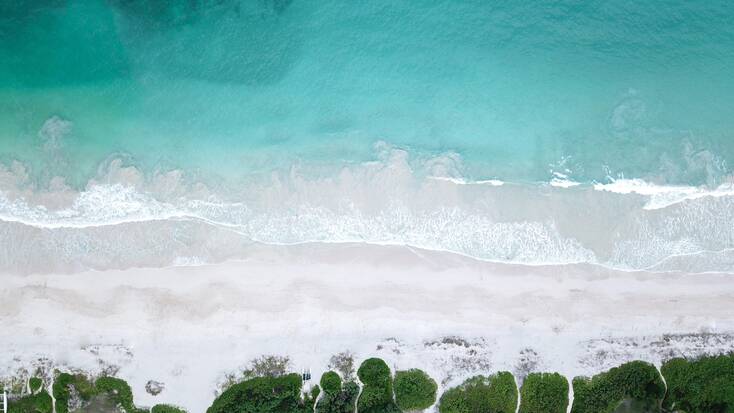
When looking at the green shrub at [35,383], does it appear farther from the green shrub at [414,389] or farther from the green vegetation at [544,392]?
the green vegetation at [544,392]

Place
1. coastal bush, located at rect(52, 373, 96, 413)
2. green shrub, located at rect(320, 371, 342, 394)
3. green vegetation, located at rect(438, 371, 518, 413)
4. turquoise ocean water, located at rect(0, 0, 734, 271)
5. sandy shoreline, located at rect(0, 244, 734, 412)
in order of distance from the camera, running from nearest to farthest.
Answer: coastal bush, located at rect(52, 373, 96, 413) → sandy shoreline, located at rect(0, 244, 734, 412) → green shrub, located at rect(320, 371, 342, 394) → green vegetation, located at rect(438, 371, 518, 413) → turquoise ocean water, located at rect(0, 0, 734, 271)

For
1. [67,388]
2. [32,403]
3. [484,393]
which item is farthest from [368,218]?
[32,403]

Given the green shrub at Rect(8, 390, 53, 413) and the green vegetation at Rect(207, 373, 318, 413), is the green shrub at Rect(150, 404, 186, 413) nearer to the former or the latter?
the green vegetation at Rect(207, 373, 318, 413)

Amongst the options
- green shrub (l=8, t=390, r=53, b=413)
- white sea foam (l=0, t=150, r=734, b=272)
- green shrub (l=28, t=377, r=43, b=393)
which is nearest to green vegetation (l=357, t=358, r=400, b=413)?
white sea foam (l=0, t=150, r=734, b=272)

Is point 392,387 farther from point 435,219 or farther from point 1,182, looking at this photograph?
point 1,182

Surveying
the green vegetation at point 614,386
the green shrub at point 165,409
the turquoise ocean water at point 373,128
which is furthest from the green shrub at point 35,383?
the green vegetation at point 614,386

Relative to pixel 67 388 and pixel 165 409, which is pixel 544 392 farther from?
pixel 67 388
